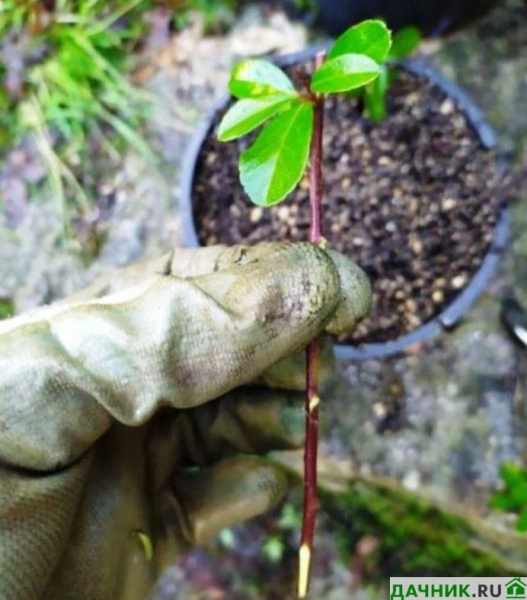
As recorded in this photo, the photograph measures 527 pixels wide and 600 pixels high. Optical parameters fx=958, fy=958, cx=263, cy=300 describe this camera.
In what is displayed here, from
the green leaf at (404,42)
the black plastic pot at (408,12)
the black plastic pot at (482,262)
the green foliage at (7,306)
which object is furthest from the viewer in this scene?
the green foliage at (7,306)

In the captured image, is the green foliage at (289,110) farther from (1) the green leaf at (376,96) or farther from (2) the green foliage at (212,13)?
(2) the green foliage at (212,13)

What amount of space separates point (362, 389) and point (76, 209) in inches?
25.6

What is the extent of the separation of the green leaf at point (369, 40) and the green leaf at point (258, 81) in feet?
0.17

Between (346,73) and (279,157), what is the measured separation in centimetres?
8

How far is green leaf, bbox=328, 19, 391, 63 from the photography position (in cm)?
74

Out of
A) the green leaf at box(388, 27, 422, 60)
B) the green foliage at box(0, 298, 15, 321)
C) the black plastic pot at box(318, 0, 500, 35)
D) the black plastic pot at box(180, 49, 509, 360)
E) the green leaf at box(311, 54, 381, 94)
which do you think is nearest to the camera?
the green leaf at box(311, 54, 381, 94)

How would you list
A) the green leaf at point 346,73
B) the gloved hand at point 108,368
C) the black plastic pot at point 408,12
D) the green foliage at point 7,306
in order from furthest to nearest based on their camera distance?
the green foliage at point 7,306, the black plastic pot at point 408,12, the gloved hand at point 108,368, the green leaf at point 346,73

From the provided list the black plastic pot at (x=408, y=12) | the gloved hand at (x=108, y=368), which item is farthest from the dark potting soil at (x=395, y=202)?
the gloved hand at (x=108, y=368)

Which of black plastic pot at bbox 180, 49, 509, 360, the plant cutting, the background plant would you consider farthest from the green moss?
the plant cutting

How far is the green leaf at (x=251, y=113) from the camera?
2.51 ft

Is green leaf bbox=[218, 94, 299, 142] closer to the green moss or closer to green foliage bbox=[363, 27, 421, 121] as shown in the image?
green foliage bbox=[363, 27, 421, 121]

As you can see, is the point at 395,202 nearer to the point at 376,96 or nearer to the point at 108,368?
the point at 376,96

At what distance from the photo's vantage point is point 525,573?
4.92 ft

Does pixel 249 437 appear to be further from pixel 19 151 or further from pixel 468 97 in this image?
pixel 19 151
